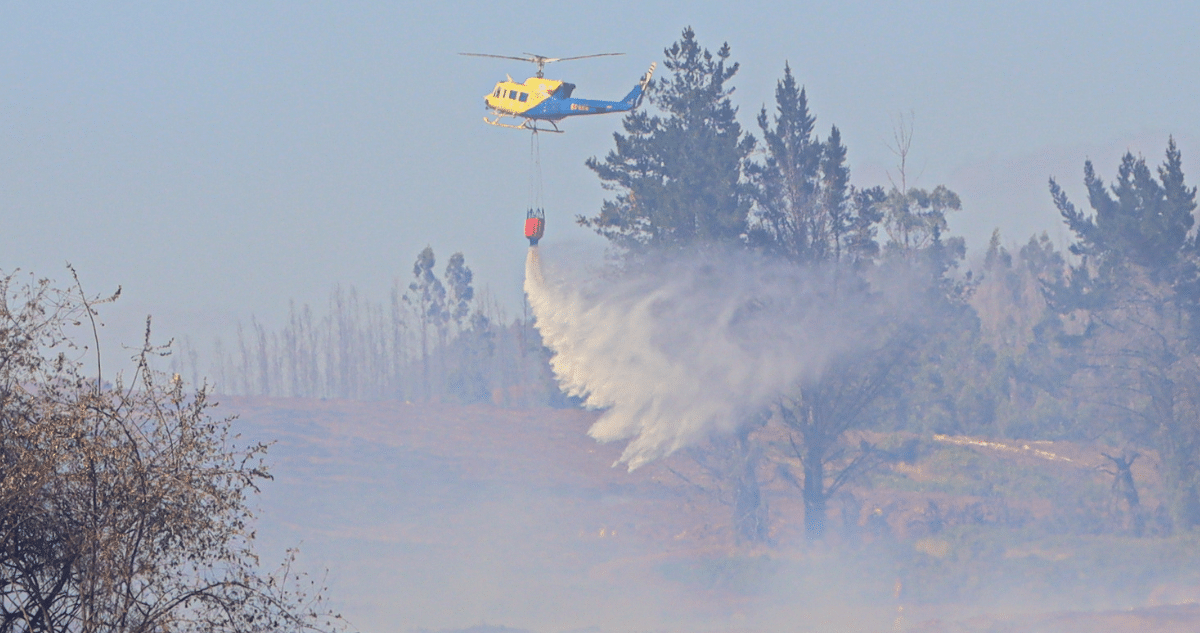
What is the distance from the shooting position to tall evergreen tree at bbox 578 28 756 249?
59312mm

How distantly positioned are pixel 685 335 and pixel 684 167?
338 inches

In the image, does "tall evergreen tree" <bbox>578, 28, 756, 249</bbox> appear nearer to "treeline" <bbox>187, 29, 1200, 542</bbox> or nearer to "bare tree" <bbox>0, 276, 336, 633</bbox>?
"treeline" <bbox>187, 29, 1200, 542</bbox>

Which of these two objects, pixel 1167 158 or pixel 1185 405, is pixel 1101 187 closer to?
pixel 1167 158

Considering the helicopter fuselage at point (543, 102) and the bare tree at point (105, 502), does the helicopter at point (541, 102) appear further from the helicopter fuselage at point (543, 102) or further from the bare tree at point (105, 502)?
the bare tree at point (105, 502)

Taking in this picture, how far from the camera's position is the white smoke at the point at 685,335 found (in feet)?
183

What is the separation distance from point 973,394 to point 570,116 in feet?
111

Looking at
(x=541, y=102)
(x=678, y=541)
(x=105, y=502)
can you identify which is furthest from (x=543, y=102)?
(x=105, y=502)

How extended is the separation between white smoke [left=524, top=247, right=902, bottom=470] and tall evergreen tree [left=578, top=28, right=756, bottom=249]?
7.92 ft

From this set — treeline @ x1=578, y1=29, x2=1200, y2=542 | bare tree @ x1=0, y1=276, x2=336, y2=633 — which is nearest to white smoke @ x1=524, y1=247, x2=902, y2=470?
treeline @ x1=578, y1=29, x2=1200, y2=542

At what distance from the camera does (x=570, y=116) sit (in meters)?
48.7

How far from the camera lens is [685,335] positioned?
183ft

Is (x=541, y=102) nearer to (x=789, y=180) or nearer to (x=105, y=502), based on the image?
(x=789, y=180)

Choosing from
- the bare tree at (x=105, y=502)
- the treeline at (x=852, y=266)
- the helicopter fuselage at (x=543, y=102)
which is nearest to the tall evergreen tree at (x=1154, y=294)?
the treeline at (x=852, y=266)

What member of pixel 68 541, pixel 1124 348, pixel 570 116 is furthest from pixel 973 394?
pixel 68 541
